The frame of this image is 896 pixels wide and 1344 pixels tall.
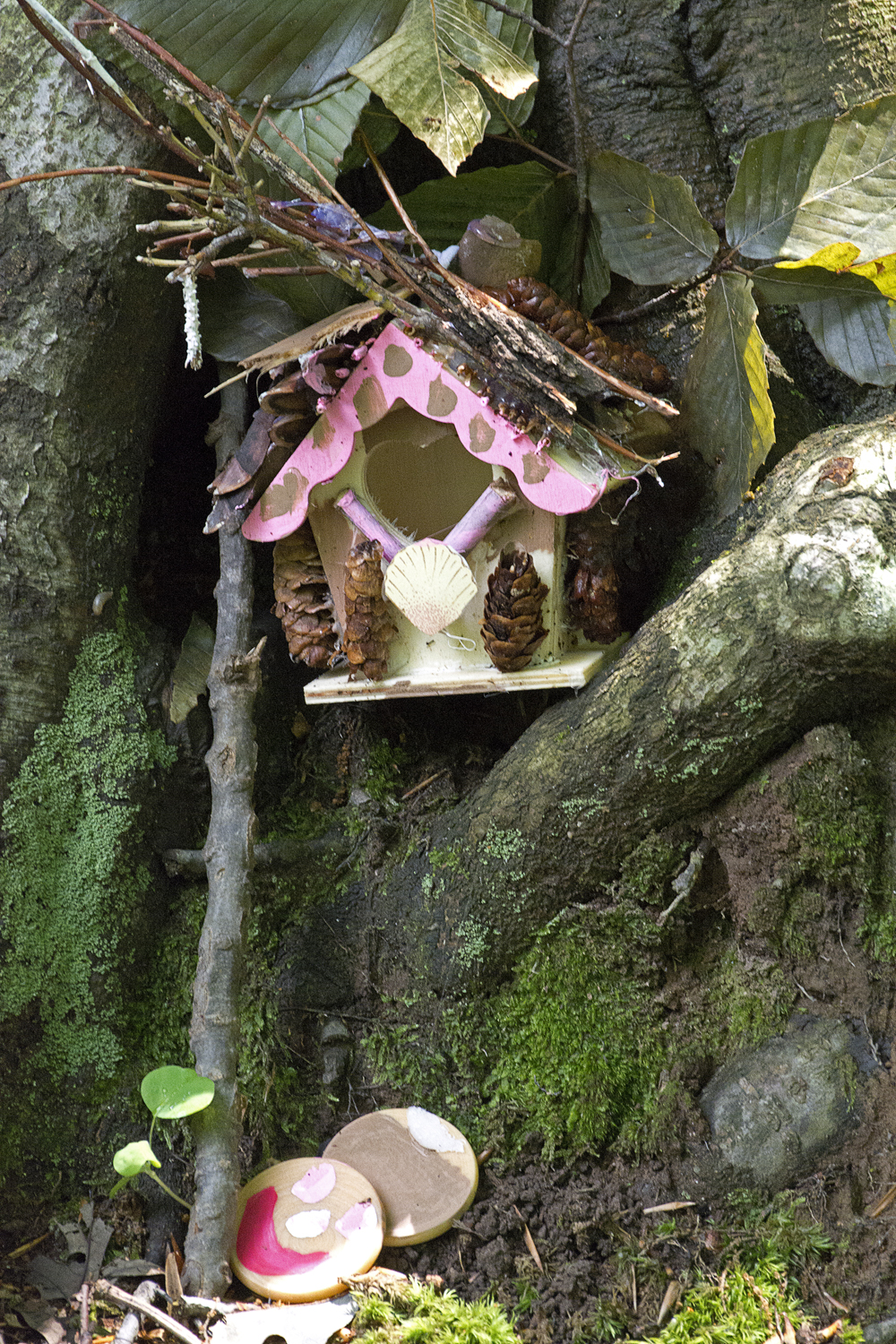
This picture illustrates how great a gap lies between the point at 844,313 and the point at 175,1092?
1.80 m

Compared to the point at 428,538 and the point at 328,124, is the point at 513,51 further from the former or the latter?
the point at 428,538

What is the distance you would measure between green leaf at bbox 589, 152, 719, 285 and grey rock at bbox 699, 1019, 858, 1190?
4.63ft

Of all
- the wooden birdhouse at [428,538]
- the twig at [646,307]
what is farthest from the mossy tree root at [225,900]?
the twig at [646,307]

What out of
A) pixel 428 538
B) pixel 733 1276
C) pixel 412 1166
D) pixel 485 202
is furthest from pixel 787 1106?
pixel 485 202

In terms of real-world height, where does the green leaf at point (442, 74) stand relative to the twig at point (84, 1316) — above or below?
above

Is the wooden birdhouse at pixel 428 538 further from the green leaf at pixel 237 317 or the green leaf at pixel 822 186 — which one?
the green leaf at pixel 822 186

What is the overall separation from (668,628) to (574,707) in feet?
0.77

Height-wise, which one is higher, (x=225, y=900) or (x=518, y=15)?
(x=518, y=15)

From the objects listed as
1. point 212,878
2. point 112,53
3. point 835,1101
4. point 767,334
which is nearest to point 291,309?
point 112,53

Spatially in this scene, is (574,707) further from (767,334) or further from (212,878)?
(767,334)

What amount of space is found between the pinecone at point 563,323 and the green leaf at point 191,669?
0.96 metres

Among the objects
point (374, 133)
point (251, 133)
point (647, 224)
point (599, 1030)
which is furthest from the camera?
point (374, 133)

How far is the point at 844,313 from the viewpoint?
1.74 meters

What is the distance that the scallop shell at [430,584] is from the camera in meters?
1.72
